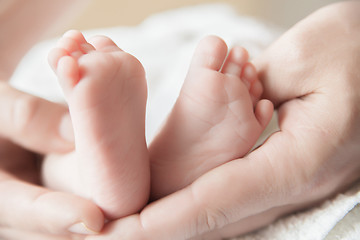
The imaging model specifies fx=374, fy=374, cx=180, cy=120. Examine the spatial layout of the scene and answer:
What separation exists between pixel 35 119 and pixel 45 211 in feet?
0.53

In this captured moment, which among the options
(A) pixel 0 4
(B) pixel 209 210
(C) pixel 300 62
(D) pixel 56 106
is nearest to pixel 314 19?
(C) pixel 300 62

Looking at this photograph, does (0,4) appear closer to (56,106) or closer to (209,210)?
(56,106)

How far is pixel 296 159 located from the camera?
0.49 metres

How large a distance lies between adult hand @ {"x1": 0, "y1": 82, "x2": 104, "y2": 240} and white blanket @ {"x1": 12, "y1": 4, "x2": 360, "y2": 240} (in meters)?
0.15

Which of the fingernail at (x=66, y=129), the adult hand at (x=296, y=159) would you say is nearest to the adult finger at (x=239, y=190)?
the adult hand at (x=296, y=159)

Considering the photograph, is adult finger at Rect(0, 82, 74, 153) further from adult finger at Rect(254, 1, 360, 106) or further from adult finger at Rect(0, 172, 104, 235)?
adult finger at Rect(254, 1, 360, 106)

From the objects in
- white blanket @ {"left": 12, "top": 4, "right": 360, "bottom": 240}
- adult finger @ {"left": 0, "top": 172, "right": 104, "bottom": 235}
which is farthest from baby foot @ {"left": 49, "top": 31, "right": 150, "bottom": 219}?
white blanket @ {"left": 12, "top": 4, "right": 360, "bottom": 240}

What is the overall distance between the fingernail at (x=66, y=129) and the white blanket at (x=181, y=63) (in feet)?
0.43

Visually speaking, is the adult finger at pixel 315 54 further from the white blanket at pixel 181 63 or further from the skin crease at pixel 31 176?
the skin crease at pixel 31 176

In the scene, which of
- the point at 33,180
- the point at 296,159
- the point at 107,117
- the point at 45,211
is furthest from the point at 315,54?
the point at 33,180

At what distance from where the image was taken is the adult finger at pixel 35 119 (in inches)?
23.5

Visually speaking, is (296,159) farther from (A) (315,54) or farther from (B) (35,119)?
(B) (35,119)

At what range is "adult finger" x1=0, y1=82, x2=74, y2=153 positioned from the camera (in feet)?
1.96

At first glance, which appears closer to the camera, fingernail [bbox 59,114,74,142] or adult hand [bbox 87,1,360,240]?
adult hand [bbox 87,1,360,240]
